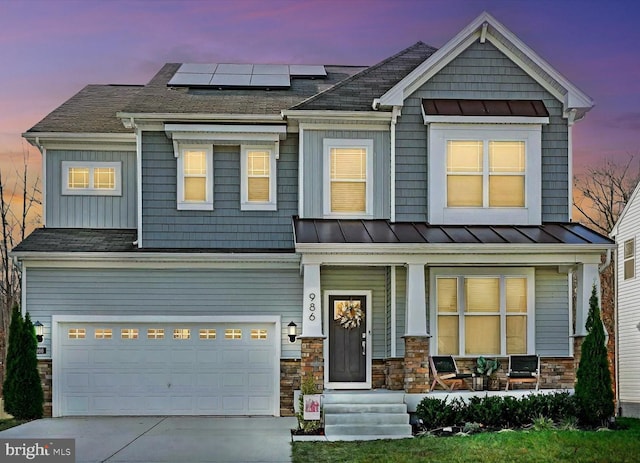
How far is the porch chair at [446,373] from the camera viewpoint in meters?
19.0

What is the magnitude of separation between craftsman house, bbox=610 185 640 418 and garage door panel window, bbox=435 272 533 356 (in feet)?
23.6

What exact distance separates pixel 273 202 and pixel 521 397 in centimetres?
693

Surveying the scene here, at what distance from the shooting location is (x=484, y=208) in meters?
20.1

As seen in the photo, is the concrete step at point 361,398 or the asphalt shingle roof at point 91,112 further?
the asphalt shingle roof at point 91,112

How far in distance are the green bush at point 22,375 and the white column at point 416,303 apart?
26.4 feet

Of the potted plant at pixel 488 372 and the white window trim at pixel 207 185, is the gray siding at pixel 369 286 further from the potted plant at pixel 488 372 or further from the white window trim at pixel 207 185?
the white window trim at pixel 207 185

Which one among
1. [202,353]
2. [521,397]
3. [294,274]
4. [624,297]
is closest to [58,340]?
[202,353]

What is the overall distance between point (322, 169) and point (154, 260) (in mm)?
4209

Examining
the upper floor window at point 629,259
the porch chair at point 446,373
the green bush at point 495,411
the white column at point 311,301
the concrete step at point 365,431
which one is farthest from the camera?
the upper floor window at point 629,259

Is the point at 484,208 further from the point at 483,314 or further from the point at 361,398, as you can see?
the point at 361,398

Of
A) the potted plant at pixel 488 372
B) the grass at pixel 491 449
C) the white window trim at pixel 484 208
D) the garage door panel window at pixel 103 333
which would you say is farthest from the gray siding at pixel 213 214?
the grass at pixel 491 449

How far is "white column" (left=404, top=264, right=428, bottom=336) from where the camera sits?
724 inches

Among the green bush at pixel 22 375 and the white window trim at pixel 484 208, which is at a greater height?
the white window trim at pixel 484 208

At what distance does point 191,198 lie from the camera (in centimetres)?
2103
